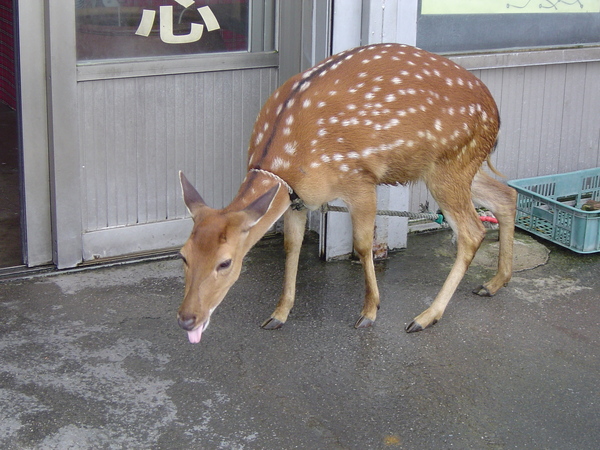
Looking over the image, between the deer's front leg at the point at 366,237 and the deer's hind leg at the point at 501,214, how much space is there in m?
0.77

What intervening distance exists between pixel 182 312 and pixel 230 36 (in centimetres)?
244

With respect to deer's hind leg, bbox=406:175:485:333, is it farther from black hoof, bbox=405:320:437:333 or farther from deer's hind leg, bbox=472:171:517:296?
deer's hind leg, bbox=472:171:517:296

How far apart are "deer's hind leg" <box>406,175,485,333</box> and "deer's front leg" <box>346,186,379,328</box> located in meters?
0.22

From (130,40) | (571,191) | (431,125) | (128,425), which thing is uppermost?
(130,40)

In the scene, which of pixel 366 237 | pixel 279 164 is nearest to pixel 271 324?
pixel 366 237

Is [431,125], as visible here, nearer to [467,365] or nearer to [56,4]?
[467,365]

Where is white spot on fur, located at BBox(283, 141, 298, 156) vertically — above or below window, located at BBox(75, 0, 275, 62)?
below

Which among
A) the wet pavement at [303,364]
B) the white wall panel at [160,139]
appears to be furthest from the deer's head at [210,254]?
the white wall panel at [160,139]

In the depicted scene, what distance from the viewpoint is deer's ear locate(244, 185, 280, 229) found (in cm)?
390

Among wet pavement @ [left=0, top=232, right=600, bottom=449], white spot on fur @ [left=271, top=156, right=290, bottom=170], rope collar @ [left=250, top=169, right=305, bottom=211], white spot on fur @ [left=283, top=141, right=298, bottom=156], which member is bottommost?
wet pavement @ [left=0, top=232, right=600, bottom=449]

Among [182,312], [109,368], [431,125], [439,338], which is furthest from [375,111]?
[109,368]

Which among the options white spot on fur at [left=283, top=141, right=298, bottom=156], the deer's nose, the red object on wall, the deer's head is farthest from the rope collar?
the red object on wall

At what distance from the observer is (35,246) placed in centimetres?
528

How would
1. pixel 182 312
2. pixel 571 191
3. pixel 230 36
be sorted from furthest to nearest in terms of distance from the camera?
1. pixel 571 191
2. pixel 230 36
3. pixel 182 312
